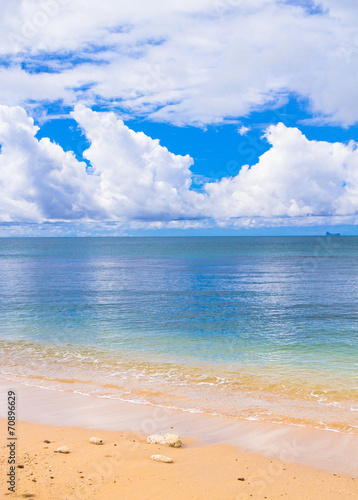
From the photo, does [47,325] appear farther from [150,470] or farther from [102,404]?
[150,470]

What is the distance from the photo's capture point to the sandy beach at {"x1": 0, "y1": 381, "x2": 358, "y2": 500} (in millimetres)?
9406

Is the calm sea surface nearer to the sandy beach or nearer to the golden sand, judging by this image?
the sandy beach

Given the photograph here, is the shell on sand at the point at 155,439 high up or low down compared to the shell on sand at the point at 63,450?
down

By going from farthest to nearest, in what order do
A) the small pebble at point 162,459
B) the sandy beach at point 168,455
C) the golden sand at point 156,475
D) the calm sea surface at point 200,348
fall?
the calm sea surface at point 200,348 → the small pebble at point 162,459 → the sandy beach at point 168,455 → the golden sand at point 156,475

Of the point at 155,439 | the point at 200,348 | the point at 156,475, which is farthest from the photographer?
the point at 200,348

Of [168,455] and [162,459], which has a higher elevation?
[162,459]

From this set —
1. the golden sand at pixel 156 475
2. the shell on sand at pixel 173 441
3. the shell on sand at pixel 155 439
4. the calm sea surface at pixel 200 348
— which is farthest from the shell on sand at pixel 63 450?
the calm sea surface at pixel 200 348

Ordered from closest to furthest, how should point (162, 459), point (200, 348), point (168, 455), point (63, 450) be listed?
point (162, 459), point (63, 450), point (168, 455), point (200, 348)

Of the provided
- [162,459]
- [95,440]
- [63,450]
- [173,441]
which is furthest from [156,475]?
[63,450]

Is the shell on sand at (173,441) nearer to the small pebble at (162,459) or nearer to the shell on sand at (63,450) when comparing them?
the small pebble at (162,459)

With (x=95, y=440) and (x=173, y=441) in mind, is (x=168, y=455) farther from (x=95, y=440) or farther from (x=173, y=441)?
(x=95, y=440)

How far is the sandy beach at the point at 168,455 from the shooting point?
9.41 meters

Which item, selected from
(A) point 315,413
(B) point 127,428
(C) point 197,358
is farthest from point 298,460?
(C) point 197,358

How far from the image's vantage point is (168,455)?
1128 centimetres
